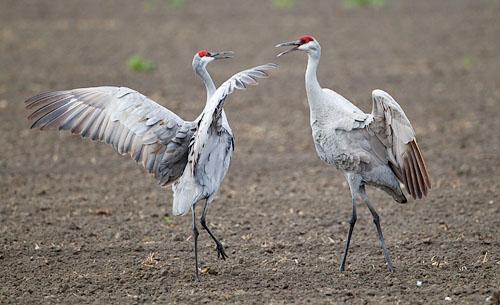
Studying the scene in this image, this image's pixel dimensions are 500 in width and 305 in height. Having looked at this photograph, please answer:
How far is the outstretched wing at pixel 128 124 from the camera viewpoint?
6.84 metres

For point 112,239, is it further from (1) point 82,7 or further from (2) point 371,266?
(1) point 82,7

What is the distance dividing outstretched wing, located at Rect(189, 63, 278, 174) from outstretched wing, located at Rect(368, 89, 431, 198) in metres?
1.02

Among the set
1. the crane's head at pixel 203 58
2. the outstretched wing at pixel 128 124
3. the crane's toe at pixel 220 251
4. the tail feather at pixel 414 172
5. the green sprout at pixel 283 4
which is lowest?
the crane's toe at pixel 220 251

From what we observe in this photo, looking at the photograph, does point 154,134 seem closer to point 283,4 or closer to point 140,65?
point 140,65

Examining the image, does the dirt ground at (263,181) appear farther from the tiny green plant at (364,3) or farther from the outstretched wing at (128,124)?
the tiny green plant at (364,3)

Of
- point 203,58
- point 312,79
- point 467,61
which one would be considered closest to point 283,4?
point 467,61

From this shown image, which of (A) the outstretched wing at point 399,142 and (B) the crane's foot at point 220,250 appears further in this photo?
(B) the crane's foot at point 220,250

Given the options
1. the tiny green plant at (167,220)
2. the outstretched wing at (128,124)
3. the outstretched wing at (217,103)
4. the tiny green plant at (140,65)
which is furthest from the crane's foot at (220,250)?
the tiny green plant at (140,65)

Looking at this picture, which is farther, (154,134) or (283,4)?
(283,4)

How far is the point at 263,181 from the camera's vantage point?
9.44m

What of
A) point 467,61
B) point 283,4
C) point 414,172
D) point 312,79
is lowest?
point 414,172

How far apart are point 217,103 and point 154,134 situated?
2.97ft

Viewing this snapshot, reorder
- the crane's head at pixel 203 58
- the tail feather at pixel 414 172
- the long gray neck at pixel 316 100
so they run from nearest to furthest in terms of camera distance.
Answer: the tail feather at pixel 414 172 < the long gray neck at pixel 316 100 < the crane's head at pixel 203 58

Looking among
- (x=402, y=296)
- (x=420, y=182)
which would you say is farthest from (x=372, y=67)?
(x=402, y=296)
